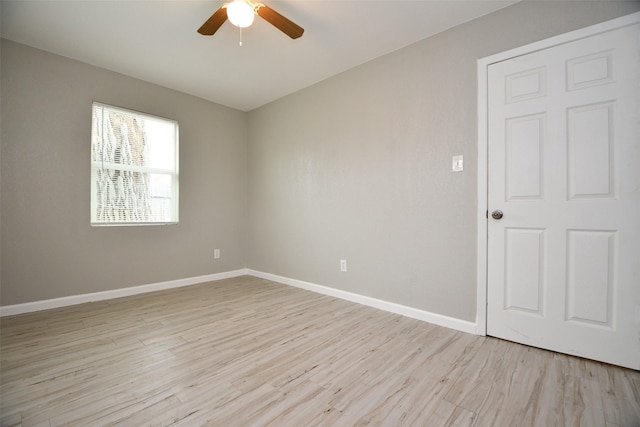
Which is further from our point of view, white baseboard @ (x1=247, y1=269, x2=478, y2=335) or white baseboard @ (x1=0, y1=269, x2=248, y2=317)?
white baseboard @ (x1=0, y1=269, x2=248, y2=317)

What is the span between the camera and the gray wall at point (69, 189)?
2.55m

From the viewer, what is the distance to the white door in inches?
66.0

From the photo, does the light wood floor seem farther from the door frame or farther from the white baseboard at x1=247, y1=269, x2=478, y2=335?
the door frame

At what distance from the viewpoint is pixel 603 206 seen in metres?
1.74

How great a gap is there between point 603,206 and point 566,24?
1245mm

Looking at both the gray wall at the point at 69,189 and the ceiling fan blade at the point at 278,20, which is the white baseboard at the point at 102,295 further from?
the ceiling fan blade at the point at 278,20

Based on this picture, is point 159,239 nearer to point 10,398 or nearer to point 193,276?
point 193,276

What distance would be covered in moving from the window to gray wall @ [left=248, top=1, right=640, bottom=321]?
1.41 meters

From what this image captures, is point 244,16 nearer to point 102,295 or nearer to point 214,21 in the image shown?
point 214,21

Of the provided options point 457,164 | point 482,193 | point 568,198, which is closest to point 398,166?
point 457,164

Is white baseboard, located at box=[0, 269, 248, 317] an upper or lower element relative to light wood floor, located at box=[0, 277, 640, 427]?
upper

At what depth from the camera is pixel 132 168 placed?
3.19m

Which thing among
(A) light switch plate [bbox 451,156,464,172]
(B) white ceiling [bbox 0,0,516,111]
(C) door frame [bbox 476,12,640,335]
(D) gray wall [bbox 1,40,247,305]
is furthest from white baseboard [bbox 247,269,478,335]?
(B) white ceiling [bbox 0,0,516,111]

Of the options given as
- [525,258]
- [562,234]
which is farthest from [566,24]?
[525,258]
